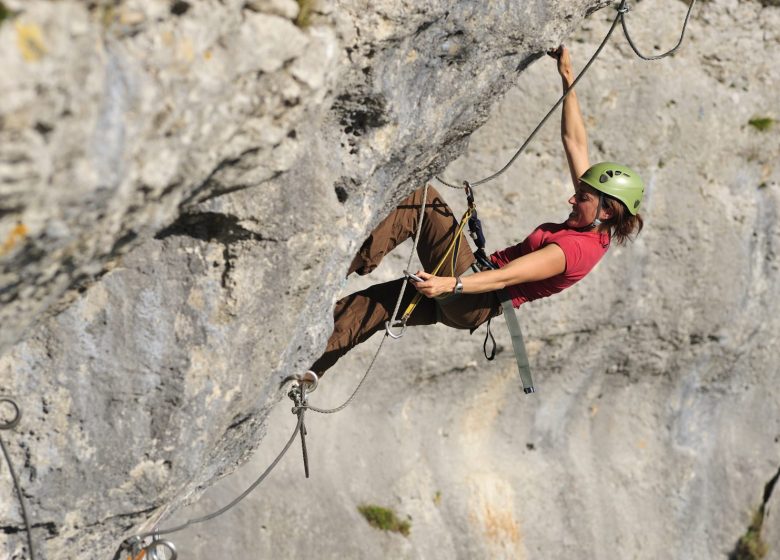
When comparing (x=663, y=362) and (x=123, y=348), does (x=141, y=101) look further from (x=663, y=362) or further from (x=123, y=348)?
(x=663, y=362)

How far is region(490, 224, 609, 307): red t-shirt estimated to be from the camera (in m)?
4.88

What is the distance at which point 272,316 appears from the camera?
160 inches

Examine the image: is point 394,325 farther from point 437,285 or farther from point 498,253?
point 498,253

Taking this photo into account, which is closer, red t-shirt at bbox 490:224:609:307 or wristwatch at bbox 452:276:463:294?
wristwatch at bbox 452:276:463:294

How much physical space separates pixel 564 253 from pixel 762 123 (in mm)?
4506

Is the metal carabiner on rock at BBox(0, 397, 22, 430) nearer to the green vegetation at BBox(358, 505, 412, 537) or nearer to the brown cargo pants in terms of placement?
the brown cargo pants

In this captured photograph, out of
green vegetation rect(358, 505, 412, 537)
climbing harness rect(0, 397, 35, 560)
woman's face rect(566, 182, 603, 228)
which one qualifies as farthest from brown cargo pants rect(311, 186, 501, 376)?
green vegetation rect(358, 505, 412, 537)

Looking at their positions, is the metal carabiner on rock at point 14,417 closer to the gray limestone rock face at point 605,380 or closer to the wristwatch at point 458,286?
the wristwatch at point 458,286

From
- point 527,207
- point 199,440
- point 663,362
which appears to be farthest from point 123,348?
point 663,362

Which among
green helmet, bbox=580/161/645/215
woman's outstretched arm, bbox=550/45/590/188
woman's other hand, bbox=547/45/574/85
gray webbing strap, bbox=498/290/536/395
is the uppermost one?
woman's other hand, bbox=547/45/574/85

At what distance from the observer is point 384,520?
7812 mm

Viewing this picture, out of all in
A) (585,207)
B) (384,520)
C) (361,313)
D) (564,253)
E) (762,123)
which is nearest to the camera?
(564,253)

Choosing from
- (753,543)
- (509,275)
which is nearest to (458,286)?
(509,275)

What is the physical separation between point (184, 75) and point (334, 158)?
1397 millimetres
